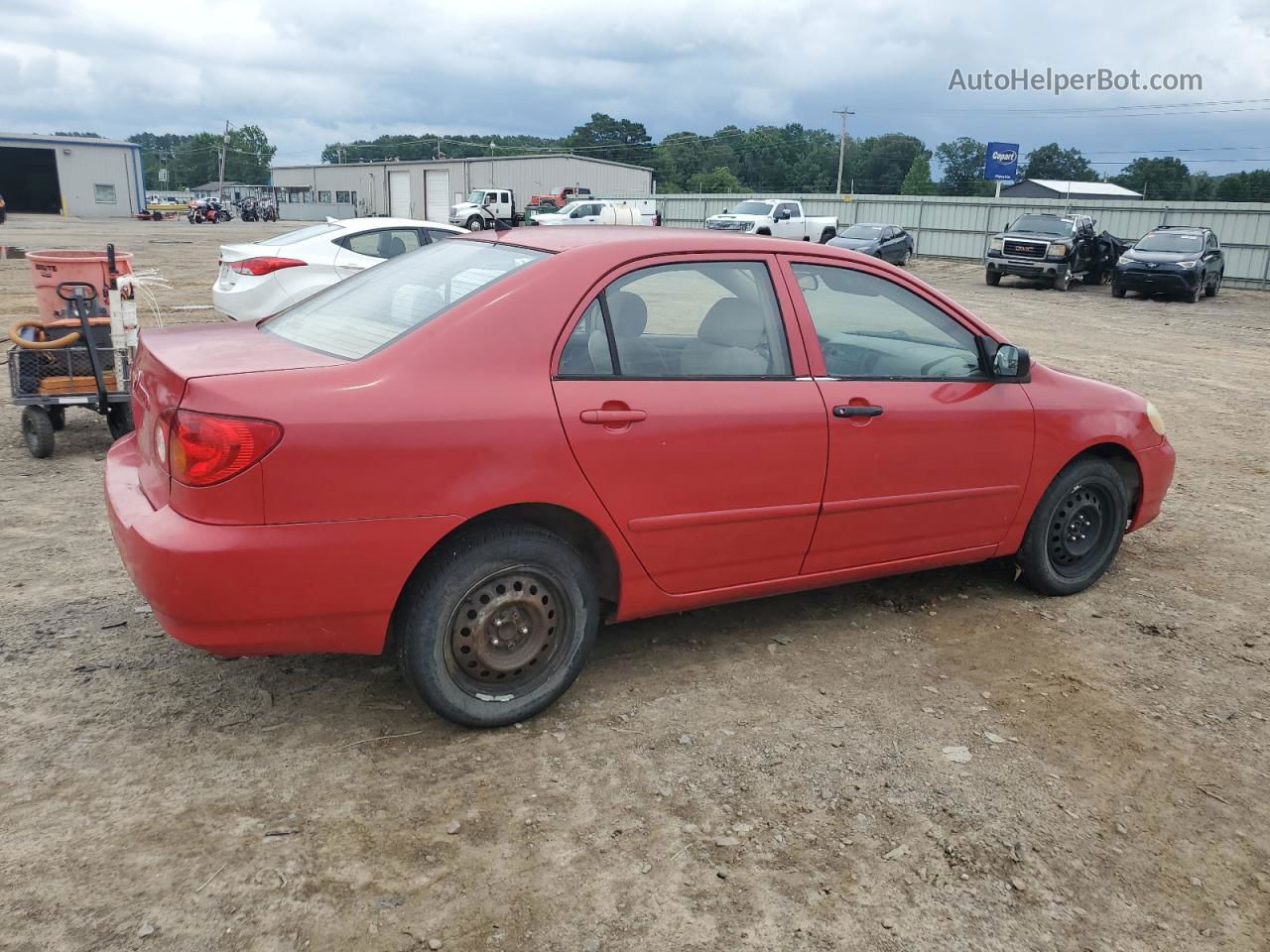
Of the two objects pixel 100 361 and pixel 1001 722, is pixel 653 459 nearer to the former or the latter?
pixel 1001 722

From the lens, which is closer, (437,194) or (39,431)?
(39,431)

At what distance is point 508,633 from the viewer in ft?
11.0

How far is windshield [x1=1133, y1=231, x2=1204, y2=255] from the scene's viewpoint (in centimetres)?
2405

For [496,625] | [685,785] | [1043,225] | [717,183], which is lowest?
[685,785]

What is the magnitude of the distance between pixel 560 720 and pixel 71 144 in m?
66.5

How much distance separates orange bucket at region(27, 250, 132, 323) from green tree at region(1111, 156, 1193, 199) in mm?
89489

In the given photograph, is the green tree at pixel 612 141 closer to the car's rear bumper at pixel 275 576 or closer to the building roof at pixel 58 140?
the building roof at pixel 58 140

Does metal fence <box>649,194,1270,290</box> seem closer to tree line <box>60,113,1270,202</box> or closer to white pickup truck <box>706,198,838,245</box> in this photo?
white pickup truck <box>706,198,838,245</box>

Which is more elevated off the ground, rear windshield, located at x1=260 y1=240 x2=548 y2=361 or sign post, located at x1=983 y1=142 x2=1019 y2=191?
sign post, located at x1=983 y1=142 x2=1019 y2=191

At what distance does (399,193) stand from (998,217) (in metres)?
46.5

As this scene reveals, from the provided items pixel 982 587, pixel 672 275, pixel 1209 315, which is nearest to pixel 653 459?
pixel 672 275

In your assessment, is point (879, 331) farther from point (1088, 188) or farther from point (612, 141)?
point (612, 141)

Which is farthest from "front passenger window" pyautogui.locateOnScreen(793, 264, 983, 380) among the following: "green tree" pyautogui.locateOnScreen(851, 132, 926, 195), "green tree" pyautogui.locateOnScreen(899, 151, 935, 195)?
"green tree" pyautogui.locateOnScreen(851, 132, 926, 195)

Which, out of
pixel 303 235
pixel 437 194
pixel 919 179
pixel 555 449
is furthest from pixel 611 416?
pixel 919 179
